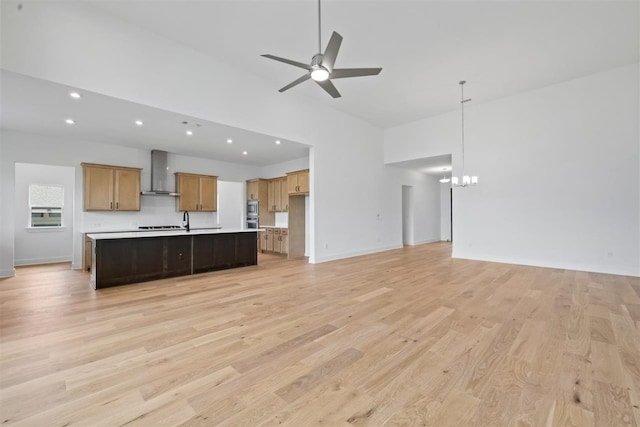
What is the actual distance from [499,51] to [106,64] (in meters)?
6.04

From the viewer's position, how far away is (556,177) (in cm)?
566

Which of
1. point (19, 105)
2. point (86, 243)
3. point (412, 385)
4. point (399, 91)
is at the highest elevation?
point (399, 91)

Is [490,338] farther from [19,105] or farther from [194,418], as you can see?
[19,105]

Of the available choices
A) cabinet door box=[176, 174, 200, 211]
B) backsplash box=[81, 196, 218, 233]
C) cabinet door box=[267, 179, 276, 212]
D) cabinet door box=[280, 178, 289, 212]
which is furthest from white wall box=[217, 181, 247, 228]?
cabinet door box=[280, 178, 289, 212]

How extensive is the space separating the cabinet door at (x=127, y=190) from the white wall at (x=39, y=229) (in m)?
2.05

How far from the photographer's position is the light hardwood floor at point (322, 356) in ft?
5.08

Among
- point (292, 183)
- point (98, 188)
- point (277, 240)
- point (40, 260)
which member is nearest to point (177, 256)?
point (98, 188)

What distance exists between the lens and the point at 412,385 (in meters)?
1.79

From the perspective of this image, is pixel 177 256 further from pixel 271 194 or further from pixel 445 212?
pixel 445 212

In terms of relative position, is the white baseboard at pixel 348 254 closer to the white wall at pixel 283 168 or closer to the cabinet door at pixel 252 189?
the white wall at pixel 283 168

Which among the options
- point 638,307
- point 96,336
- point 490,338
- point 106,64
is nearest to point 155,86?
point 106,64

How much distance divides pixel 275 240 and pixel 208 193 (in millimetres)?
2462

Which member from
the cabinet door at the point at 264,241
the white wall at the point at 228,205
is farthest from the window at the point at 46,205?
the cabinet door at the point at 264,241

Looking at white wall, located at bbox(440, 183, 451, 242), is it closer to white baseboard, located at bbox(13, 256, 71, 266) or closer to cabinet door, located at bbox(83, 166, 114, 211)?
cabinet door, located at bbox(83, 166, 114, 211)
